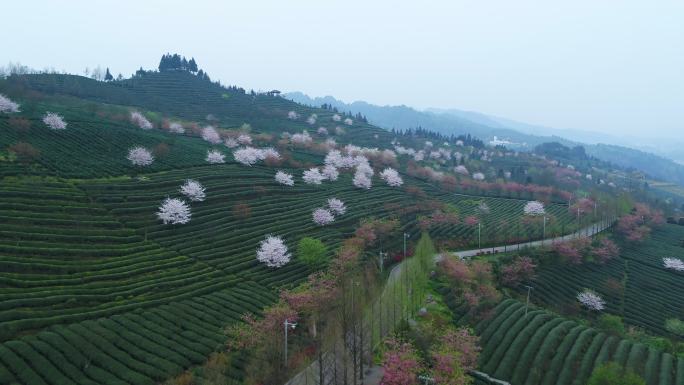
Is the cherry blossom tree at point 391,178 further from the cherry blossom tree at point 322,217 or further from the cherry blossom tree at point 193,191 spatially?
the cherry blossom tree at point 193,191

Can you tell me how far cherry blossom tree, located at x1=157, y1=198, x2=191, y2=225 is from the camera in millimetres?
63438

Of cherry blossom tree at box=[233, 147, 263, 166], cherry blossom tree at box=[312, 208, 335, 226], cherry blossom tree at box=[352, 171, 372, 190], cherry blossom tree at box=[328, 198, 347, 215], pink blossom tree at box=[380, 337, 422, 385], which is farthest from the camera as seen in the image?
cherry blossom tree at box=[352, 171, 372, 190]

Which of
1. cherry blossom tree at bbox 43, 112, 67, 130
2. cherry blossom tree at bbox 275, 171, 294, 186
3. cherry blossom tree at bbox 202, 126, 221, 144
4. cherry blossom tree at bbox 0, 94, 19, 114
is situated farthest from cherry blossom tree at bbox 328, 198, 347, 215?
cherry blossom tree at bbox 0, 94, 19, 114

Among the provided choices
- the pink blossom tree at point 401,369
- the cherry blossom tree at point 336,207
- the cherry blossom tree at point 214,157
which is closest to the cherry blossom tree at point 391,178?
the cherry blossom tree at point 336,207

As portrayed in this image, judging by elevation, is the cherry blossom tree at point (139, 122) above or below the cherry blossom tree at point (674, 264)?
above

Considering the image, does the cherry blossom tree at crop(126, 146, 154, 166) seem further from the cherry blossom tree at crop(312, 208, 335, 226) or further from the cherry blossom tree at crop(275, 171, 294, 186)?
the cherry blossom tree at crop(312, 208, 335, 226)

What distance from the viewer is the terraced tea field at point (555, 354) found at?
3888 cm

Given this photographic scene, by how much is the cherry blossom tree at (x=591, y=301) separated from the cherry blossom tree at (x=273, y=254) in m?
44.4

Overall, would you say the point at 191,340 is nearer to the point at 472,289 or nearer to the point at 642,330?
the point at 472,289

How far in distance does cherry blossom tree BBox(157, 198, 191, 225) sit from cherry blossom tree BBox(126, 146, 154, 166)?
19775mm

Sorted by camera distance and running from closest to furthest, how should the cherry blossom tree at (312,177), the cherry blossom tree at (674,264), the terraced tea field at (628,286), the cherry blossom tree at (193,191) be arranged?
the terraced tea field at (628,286), the cherry blossom tree at (193,191), the cherry blossom tree at (674,264), the cherry blossom tree at (312,177)

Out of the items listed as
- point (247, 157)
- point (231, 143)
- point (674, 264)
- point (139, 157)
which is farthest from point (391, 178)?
point (674, 264)

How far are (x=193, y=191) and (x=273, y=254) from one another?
22.1 meters

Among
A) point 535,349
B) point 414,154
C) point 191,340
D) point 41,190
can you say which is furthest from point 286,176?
point 414,154
